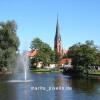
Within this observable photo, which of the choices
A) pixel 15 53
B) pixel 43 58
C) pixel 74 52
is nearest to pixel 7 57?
pixel 15 53

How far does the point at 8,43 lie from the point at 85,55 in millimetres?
22917

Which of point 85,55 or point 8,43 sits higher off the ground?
point 8,43

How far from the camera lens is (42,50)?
159250 mm

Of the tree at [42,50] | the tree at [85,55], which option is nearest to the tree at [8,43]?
the tree at [85,55]

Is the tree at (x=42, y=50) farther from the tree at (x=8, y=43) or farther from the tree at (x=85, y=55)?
the tree at (x=8, y=43)

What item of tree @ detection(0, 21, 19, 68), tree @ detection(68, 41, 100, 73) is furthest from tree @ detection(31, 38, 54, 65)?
tree @ detection(0, 21, 19, 68)

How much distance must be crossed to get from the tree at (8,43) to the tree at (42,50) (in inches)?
2007

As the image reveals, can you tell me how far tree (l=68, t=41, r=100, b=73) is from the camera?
4326 inches

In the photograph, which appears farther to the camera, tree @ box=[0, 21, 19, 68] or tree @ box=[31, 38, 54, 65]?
tree @ box=[31, 38, 54, 65]

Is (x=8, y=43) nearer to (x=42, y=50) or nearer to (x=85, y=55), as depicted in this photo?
(x=85, y=55)

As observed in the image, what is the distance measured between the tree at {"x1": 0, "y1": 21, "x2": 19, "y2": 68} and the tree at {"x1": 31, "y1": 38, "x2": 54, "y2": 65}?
51.0 metres

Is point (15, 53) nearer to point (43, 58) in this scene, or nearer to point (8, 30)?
point (8, 30)

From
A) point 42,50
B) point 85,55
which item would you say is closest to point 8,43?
point 85,55

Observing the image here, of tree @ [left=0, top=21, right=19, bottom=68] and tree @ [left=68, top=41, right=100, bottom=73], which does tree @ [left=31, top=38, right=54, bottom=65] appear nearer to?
tree @ [left=68, top=41, right=100, bottom=73]
